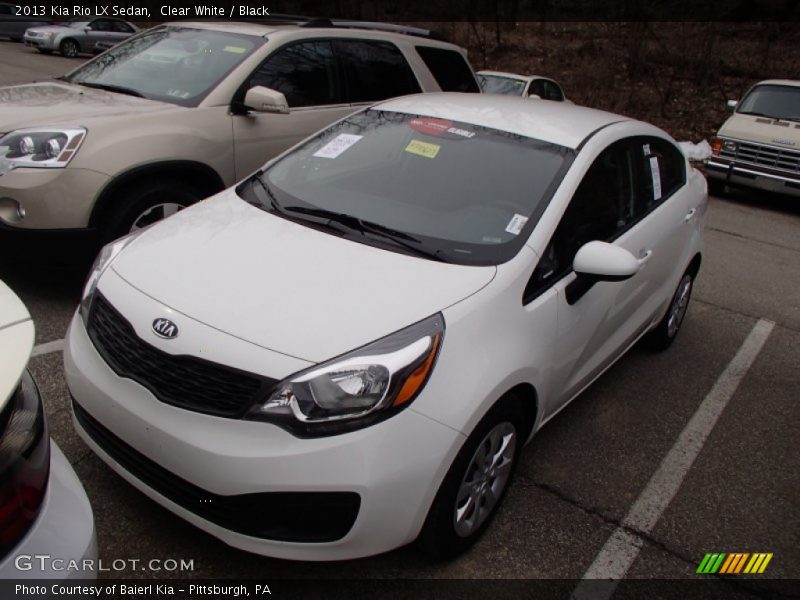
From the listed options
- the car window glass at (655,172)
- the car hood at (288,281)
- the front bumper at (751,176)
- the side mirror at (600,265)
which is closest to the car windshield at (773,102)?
the front bumper at (751,176)

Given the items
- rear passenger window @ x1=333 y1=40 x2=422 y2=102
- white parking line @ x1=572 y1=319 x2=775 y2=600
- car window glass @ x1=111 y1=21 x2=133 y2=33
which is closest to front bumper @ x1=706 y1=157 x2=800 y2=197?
white parking line @ x1=572 y1=319 x2=775 y2=600

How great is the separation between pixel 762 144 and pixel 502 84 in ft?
13.5

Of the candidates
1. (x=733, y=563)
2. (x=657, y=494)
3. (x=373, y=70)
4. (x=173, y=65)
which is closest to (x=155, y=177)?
(x=173, y=65)

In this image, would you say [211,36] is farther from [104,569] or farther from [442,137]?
[104,569]

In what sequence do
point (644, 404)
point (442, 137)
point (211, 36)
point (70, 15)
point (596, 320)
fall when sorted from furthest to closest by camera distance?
point (70, 15), point (211, 36), point (644, 404), point (442, 137), point (596, 320)

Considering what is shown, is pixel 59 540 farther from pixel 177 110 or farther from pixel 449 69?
pixel 449 69

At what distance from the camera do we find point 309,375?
6.94ft

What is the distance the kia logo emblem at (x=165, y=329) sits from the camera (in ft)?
7.34

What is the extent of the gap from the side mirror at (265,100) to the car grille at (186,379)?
2.49 m

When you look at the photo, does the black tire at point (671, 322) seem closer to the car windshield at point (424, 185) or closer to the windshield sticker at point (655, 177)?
the windshield sticker at point (655, 177)

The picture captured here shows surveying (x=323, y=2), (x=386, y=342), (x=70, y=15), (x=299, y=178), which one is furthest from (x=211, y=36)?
(x=70, y=15)

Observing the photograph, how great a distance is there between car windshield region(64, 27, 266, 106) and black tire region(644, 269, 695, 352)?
3.36 metres

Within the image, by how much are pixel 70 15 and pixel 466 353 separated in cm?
3205

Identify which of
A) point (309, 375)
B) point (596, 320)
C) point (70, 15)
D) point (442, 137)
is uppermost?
point (442, 137)
